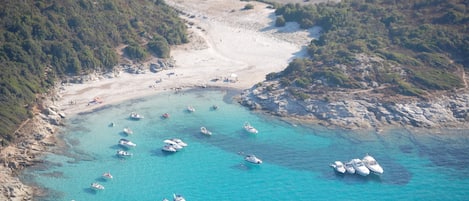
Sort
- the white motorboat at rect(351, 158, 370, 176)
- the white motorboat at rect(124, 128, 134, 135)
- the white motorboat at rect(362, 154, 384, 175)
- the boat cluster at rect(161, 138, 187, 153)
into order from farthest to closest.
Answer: the white motorboat at rect(124, 128, 134, 135) → the boat cluster at rect(161, 138, 187, 153) → the white motorboat at rect(362, 154, 384, 175) → the white motorboat at rect(351, 158, 370, 176)

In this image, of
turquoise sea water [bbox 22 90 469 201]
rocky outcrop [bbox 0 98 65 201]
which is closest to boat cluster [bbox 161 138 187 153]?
turquoise sea water [bbox 22 90 469 201]

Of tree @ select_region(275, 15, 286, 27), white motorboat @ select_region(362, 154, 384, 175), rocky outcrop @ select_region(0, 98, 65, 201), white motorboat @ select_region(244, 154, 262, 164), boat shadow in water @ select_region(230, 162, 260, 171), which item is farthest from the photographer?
tree @ select_region(275, 15, 286, 27)

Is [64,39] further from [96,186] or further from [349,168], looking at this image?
[349,168]

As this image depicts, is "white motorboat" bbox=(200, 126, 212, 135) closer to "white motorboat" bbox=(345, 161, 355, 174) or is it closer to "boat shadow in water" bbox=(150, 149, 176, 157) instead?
"boat shadow in water" bbox=(150, 149, 176, 157)

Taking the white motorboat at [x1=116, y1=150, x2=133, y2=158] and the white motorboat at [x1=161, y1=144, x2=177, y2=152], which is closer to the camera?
the white motorboat at [x1=116, y1=150, x2=133, y2=158]

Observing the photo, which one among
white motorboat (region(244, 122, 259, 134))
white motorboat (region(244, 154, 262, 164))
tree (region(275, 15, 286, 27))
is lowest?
white motorboat (region(244, 154, 262, 164))

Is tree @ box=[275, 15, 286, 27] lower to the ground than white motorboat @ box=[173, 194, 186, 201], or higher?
higher
